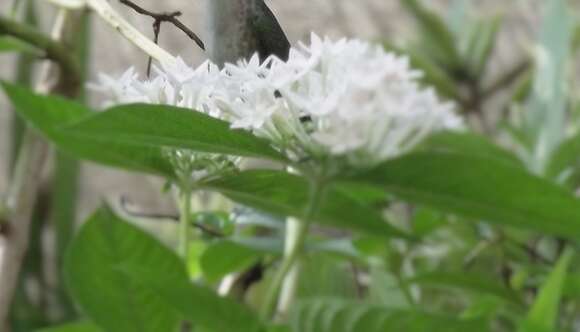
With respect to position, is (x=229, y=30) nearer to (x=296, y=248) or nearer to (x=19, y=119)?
(x=296, y=248)

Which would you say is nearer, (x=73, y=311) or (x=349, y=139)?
(x=349, y=139)

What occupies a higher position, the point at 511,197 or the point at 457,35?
the point at 457,35

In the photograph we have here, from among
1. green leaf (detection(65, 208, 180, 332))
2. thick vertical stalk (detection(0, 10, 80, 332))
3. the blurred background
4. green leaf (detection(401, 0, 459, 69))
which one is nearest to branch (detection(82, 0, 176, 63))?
green leaf (detection(65, 208, 180, 332))

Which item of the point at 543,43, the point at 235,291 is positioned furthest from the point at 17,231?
the point at 543,43

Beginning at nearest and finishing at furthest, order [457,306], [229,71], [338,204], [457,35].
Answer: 1. [229,71]
2. [338,204]
3. [457,306]
4. [457,35]

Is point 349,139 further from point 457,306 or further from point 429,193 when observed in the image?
point 457,306

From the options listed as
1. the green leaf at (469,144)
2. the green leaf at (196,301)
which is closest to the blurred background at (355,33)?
the green leaf at (469,144)

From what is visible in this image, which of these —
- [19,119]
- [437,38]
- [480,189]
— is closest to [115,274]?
[480,189]

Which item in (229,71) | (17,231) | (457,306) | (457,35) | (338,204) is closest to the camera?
(229,71)

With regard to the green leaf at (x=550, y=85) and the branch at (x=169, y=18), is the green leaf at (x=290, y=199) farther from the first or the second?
the green leaf at (x=550, y=85)
